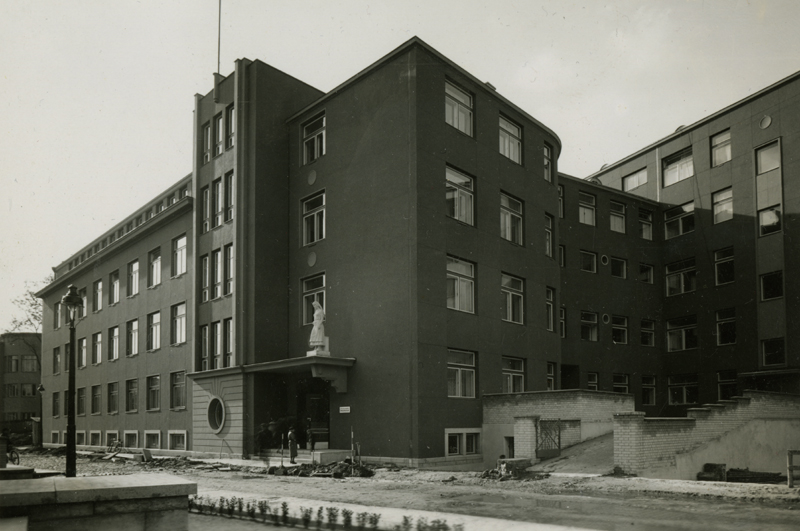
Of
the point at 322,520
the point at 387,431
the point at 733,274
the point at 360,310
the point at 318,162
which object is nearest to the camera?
the point at 322,520

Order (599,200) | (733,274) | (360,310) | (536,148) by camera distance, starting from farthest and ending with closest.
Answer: (599,200) < (733,274) < (536,148) < (360,310)

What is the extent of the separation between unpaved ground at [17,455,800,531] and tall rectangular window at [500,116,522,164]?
48.8 ft

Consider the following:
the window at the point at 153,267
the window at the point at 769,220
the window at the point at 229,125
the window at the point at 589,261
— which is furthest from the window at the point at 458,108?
the window at the point at 153,267

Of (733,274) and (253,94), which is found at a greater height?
(253,94)

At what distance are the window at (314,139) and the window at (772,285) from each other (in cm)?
2226

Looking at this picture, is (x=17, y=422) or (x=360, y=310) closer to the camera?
(x=360, y=310)

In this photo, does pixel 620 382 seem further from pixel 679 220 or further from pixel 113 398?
pixel 113 398

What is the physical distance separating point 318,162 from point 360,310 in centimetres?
687

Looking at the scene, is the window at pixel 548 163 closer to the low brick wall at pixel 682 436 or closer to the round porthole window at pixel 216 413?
the low brick wall at pixel 682 436

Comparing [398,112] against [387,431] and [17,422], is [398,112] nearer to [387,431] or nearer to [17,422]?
[387,431]

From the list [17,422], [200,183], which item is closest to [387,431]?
[200,183]

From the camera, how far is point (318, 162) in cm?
2970

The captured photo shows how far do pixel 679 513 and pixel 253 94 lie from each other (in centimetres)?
2478

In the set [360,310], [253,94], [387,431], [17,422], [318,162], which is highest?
[253,94]
